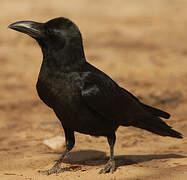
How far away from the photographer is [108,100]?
5.44 m

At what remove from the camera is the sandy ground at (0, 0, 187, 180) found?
19.2ft

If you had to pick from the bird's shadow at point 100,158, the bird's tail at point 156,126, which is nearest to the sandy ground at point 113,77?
the bird's shadow at point 100,158

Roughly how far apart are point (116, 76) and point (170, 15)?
532 cm

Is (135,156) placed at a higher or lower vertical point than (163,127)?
lower

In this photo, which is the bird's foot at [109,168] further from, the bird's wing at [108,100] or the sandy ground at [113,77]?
the bird's wing at [108,100]

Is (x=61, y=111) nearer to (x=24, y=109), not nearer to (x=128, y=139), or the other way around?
(x=128, y=139)

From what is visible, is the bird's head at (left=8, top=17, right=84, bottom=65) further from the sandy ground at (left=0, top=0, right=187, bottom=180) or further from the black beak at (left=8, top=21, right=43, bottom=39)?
the sandy ground at (left=0, top=0, right=187, bottom=180)

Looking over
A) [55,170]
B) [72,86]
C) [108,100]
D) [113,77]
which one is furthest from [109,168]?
[113,77]

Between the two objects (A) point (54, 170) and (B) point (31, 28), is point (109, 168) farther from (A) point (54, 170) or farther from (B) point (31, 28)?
(B) point (31, 28)

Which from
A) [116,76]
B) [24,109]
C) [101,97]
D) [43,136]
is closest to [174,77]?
[116,76]

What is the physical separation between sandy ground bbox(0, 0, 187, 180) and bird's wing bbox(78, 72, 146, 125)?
0.61 metres

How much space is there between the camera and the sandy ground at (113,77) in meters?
5.84

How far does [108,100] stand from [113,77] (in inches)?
212

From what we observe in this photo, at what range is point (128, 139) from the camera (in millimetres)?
7367
